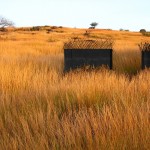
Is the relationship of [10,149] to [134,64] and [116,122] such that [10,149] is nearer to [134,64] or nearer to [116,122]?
[116,122]

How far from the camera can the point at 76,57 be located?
8641 mm

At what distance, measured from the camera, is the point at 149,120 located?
10.5ft

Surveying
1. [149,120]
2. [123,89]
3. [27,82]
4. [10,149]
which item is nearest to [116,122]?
[149,120]

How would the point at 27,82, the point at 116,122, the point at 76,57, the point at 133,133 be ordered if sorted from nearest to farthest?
the point at 133,133 < the point at 116,122 < the point at 27,82 < the point at 76,57

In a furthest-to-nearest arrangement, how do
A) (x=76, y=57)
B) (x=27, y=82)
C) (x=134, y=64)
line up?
(x=134, y=64), (x=76, y=57), (x=27, y=82)

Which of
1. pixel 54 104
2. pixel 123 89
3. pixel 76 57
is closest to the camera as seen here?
pixel 54 104

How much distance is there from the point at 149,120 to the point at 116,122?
0.85 ft

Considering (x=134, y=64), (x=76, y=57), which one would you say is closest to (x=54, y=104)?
(x=76, y=57)

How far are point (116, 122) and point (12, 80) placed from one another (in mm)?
3491

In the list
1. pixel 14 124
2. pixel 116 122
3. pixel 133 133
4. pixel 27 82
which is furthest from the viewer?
pixel 27 82

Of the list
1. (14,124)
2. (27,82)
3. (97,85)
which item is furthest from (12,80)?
(14,124)

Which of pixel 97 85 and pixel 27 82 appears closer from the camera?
pixel 97 85

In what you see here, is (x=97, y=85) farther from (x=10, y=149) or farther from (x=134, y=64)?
(x=134, y=64)

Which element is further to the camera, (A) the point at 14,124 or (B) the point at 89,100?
(B) the point at 89,100
